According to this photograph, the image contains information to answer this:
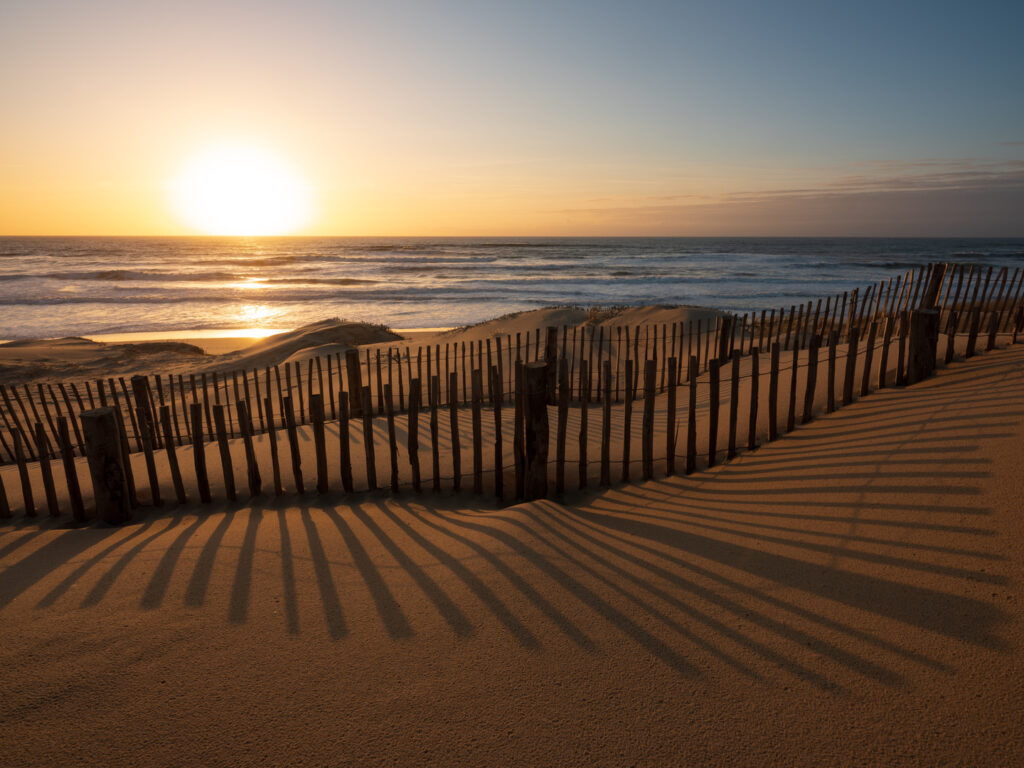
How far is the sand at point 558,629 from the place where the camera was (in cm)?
180

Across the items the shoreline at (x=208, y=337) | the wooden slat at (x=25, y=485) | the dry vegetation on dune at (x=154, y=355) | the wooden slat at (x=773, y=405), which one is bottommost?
the shoreline at (x=208, y=337)

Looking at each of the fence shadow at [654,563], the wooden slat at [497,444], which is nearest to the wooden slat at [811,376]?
the fence shadow at [654,563]

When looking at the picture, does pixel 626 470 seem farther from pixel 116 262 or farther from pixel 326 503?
pixel 116 262

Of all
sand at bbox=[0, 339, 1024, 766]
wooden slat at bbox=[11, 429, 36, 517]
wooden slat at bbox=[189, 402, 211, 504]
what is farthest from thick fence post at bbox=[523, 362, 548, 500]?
wooden slat at bbox=[11, 429, 36, 517]

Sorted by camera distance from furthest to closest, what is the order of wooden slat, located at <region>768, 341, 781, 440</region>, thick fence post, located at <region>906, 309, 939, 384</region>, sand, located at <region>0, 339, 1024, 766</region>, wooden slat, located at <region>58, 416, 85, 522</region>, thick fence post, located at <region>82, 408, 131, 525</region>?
thick fence post, located at <region>906, 309, 939, 384</region>
wooden slat, located at <region>768, 341, 781, 440</region>
wooden slat, located at <region>58, 416, 85, 522</region>
thick fence post, located at <region>82, 408, 131, 525</region>
sand, located at <region>0, 339, 1024, 766</region>

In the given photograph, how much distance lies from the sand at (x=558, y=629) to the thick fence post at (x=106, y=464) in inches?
9.1

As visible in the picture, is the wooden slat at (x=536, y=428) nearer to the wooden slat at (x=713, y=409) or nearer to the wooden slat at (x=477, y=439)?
the wooden slat at (x=477, y=439)

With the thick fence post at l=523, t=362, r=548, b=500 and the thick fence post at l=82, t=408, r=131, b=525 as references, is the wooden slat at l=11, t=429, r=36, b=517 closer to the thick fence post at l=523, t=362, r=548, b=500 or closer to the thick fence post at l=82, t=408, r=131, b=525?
the thick fence post at l=82, t=408, r=131, b=525

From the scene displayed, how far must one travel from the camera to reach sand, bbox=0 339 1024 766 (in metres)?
1.80

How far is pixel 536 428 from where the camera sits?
12.7 ft

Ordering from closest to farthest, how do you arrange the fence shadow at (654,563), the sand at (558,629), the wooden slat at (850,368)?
the sand at (558,629), the fence shadow at (654,563), the wooden slat at (850,368)

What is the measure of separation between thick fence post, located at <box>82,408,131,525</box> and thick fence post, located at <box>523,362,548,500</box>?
2.75 m

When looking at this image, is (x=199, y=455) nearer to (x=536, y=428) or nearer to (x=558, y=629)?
(x=536, y=428)

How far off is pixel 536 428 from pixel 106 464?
2878mm
